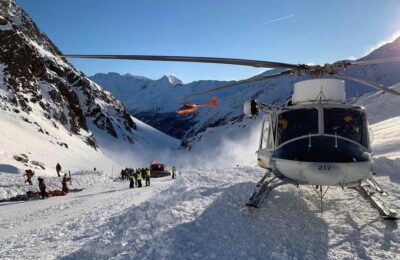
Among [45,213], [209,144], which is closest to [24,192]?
[45,213]

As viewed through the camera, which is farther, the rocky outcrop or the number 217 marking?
the rocky outcrop

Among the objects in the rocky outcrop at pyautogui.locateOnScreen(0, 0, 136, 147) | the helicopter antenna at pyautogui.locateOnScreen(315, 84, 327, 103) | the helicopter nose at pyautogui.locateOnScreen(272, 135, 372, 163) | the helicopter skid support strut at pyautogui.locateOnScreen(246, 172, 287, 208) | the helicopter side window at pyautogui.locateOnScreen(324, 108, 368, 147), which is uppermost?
the rocky outcrop at pyautogui.locateOnScreen(0, 0, 136, 147)

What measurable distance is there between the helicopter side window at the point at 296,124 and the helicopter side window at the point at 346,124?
0.29 m

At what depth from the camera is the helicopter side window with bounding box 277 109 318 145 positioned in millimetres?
8676

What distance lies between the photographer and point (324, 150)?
7953 millimetres

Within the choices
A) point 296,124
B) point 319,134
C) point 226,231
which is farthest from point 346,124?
point 226,231

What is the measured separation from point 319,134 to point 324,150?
22.3 inches

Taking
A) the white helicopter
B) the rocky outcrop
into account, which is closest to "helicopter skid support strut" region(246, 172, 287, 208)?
the white helicopter

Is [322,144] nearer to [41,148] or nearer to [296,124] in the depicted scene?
[296,124]

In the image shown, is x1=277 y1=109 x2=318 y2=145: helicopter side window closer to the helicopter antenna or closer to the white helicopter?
the white helicopter

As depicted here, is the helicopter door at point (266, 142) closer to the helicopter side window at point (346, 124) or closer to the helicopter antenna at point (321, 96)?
the helicopter antenna at point (321, 96)

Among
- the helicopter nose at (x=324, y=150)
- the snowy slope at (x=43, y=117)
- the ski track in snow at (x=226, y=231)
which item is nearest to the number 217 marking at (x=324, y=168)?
the helicopter nose at (x=324, y=150)

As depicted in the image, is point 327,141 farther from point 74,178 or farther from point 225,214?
point 74,178

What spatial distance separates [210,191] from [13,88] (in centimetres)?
6412
